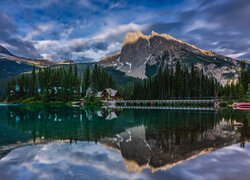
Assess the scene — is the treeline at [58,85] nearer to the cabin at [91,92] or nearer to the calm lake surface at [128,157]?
the cabin at [91,92]

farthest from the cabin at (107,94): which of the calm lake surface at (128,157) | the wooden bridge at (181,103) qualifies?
the calm lake surface at (128,157)

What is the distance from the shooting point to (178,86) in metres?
112

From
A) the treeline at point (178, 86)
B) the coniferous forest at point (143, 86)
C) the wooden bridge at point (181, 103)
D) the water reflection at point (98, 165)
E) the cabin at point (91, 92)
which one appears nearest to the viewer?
the water reflection at point (98, 165)

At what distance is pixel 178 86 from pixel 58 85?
192 ft

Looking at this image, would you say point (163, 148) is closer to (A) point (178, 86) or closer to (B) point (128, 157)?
(B) point (128, 157)

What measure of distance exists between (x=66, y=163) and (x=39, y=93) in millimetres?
131520

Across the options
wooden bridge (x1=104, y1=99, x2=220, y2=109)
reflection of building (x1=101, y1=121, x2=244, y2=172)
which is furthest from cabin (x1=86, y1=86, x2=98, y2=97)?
reflection of building (x1=101, y1=121, x2=244, y2=172)

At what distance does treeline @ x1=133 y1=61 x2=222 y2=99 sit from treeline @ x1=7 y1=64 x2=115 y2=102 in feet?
78.8

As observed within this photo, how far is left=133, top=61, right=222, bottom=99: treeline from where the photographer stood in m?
109

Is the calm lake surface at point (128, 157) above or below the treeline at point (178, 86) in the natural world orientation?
below

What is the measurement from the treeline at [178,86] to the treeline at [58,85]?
2402cm

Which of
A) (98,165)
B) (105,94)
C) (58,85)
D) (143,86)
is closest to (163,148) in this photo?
(98,165)

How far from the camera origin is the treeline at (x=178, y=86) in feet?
359

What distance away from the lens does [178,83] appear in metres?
111
